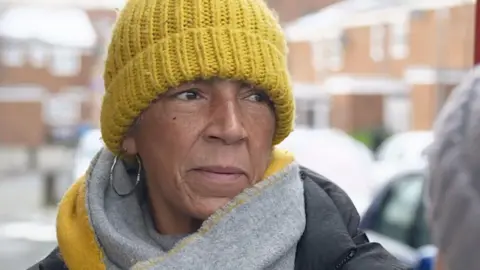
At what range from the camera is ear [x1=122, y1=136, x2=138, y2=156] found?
5.42 ft

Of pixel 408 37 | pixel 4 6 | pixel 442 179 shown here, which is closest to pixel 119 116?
pixel 442 179

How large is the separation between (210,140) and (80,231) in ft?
1.19

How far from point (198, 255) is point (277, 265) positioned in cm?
14

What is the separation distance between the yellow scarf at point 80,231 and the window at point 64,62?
28.0 metres

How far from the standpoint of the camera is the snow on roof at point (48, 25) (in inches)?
836

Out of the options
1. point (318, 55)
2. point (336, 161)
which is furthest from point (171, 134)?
point (318, 55)

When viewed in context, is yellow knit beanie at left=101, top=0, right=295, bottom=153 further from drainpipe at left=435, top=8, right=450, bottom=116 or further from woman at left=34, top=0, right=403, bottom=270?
drainpipe at left=435, top=8, right=450, bottom=116

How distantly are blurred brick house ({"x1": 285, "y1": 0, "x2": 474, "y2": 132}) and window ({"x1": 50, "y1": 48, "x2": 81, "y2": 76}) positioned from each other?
9647mm

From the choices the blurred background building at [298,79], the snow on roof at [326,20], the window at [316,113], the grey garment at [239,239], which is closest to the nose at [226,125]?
the grey garment at [239,239]

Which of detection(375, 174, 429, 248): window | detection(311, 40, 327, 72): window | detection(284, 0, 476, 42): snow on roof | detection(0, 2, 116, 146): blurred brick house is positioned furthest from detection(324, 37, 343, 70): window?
detection(375, 174, 429, 248): window

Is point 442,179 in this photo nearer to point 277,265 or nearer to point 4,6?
point 277,265

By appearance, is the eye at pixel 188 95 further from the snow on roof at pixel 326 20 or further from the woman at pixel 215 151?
the snow on roof at pixel 326 20

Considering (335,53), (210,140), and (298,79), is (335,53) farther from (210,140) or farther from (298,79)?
(210,140)

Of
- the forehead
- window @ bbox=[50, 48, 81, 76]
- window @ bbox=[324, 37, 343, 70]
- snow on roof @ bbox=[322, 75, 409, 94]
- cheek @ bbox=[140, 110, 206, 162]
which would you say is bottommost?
window @ bbox=[50, 48, 81, 76]
